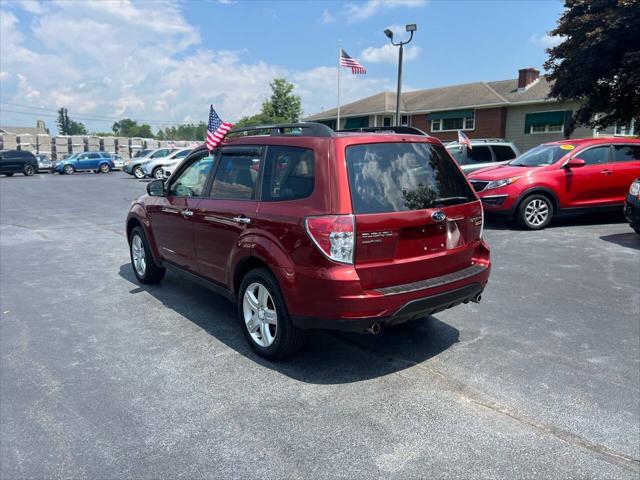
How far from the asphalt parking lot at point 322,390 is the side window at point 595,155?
14.8 feet

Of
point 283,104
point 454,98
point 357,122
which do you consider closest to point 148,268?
point 454,98

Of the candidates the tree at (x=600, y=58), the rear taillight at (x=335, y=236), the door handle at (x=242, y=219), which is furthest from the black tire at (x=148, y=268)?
the tree at (x=600, y=58)

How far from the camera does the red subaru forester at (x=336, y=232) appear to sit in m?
3.30

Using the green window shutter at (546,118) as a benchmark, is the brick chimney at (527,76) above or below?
above

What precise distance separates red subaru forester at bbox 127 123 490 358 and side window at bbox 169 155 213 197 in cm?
28

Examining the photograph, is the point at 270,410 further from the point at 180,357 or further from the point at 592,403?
the point at 592,403

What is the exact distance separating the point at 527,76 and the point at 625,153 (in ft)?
78.6

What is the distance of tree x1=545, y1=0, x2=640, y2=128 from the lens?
13594 mm

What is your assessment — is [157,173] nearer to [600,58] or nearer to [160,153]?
[160,153]

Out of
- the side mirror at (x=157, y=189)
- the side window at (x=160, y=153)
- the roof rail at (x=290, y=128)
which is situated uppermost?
the side window at (x=160, y=153)

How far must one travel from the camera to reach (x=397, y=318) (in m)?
3.43

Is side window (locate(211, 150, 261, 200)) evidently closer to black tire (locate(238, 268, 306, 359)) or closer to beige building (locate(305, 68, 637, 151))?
black tire (locate(238, 268, 306, 359))

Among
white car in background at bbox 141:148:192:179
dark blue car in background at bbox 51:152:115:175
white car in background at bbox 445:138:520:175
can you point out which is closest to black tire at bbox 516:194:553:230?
white car in background at bbox 445:138:520:175

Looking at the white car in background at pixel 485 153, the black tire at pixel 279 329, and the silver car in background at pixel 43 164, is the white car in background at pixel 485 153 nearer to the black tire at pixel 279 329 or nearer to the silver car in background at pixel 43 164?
the black tire at pixel 279 329
